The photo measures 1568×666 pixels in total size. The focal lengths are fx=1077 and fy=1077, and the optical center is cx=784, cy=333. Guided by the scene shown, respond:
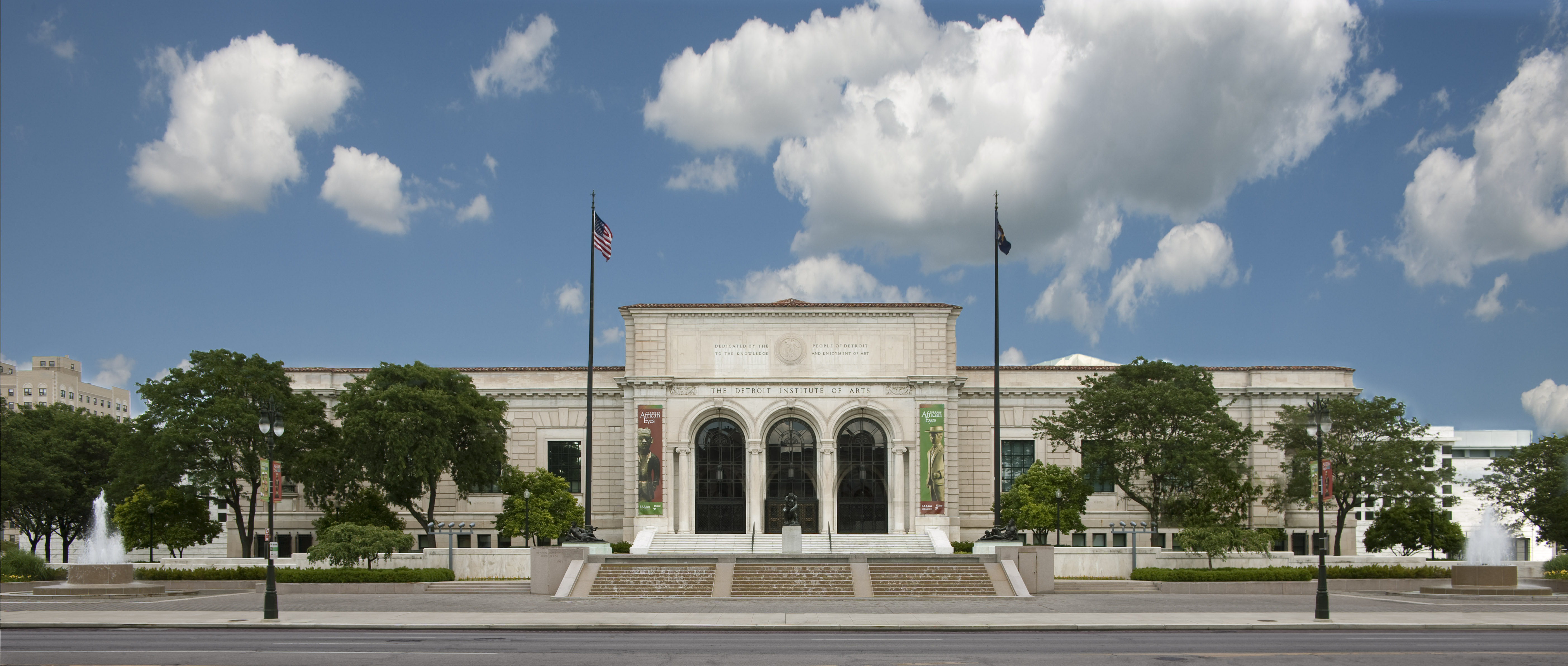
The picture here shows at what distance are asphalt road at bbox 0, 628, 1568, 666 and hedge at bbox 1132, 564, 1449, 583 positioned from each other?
14119 mm

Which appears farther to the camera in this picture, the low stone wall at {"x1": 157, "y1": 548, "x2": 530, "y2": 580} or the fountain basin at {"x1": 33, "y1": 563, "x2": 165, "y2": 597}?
the low stone wall at {"x1": 157, "y1": 548, "x2": 530, "y2": 580}

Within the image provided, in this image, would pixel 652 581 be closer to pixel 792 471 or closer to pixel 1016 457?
pixel 792 471

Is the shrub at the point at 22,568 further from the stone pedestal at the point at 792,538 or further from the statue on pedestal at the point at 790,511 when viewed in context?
the statue on pedestal at the point at 790,511

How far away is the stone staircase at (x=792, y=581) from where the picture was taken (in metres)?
37.8

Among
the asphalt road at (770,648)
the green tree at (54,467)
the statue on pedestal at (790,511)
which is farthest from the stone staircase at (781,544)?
the green tree at (54,467)

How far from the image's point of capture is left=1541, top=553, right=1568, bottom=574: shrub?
40556mm

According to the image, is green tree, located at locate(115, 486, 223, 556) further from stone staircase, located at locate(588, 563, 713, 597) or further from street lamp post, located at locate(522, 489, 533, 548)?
stone staircase, located at locate(588, 563, 713, 597)

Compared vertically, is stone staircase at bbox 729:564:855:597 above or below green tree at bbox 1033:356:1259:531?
below

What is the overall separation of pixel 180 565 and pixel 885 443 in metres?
33.9

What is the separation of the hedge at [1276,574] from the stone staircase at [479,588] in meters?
24.2

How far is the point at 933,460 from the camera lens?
57156 mm

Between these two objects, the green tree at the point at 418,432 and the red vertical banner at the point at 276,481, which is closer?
the red vertical banner at the point at 276,481

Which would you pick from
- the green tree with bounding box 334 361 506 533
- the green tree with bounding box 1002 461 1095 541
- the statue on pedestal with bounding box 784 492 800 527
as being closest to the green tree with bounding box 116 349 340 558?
the green tree with bounding box 334 361 506 533

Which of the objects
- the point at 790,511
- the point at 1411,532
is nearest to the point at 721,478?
the point at 790,511
